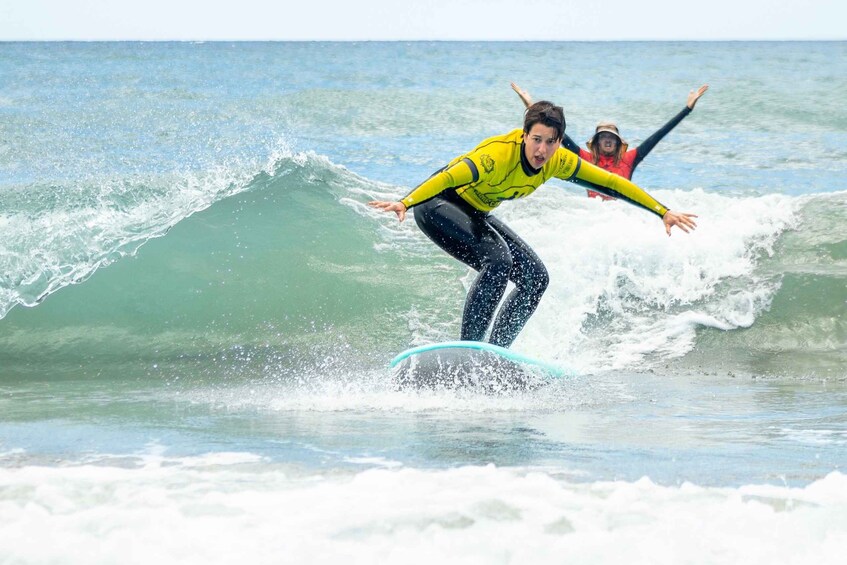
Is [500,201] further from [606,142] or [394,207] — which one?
[606,142]

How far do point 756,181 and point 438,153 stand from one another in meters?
5.69

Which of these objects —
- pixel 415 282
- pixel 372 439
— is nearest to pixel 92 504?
pixel 372 439

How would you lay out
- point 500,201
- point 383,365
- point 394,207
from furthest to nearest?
point 383,365, point 500,201, point 394,207

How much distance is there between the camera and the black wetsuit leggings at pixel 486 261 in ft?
20.9

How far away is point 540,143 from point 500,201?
2.04ft

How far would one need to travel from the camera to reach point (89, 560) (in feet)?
11.7

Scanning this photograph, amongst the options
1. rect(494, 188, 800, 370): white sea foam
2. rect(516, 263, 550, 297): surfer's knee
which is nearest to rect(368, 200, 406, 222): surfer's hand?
rect(516, 263, 550, 297): surfer's knee

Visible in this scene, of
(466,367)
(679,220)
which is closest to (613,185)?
(679,220)

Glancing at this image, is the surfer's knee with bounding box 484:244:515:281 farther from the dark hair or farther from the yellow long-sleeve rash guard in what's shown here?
the dark hair

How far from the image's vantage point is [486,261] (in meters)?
6.38

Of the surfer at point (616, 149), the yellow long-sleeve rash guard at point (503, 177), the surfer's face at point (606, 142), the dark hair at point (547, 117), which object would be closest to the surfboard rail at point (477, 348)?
the yellow long-sleeve rash guard at point (503, 177)

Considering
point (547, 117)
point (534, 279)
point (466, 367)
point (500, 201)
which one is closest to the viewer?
point (547, 117)

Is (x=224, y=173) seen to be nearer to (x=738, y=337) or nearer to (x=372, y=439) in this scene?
(x=738, y=337)

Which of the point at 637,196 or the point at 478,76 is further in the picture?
the point at 478,76
